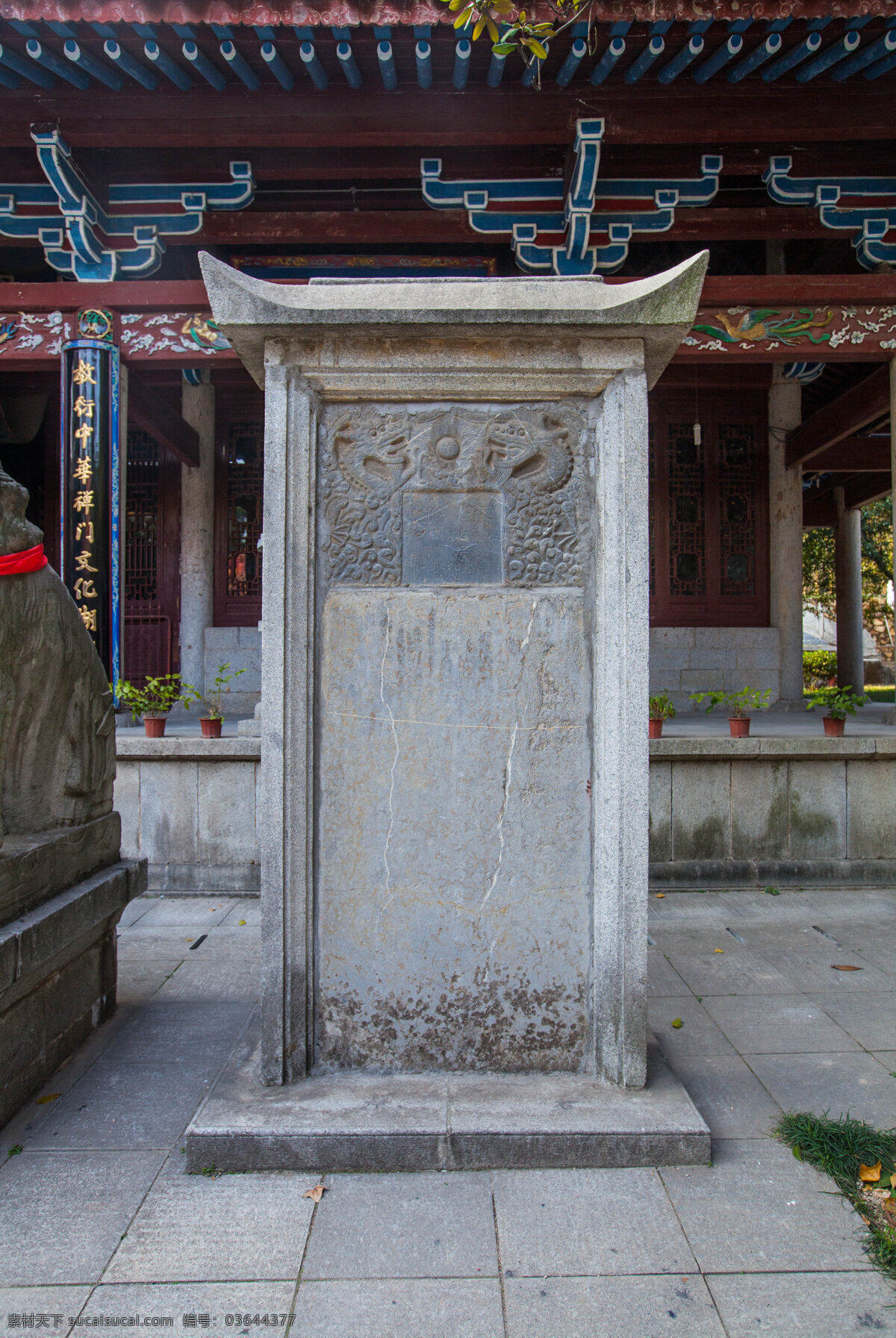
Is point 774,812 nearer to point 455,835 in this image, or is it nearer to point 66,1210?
point 455,835

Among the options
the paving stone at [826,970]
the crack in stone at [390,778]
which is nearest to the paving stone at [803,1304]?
the crack in stone at [390,778]

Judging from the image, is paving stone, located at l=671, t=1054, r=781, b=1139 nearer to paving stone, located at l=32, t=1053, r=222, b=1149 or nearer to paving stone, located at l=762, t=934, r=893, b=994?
paving stone, located at l=762, t=934, r=893, b=994

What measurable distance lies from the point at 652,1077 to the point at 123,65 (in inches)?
256

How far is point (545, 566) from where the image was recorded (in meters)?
2.56

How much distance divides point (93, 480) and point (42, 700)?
3462 millimetres

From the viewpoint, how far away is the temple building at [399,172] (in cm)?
459

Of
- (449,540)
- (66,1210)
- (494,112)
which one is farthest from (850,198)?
(66,1210)

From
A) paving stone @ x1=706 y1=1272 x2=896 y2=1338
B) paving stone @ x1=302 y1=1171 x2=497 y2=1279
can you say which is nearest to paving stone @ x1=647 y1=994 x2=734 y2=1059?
paving stone @ x1=706 y1=1272 x2=896 y2=1338

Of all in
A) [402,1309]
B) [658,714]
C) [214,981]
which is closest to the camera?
[402,1309]

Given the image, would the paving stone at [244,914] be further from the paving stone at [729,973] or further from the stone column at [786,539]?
the stone column at [786,539]

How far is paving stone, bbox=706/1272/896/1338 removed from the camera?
169 centimetres

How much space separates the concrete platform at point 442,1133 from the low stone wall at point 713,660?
6.87 metres

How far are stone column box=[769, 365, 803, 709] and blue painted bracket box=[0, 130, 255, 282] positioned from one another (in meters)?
6.33

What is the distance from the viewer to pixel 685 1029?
3.12 m
